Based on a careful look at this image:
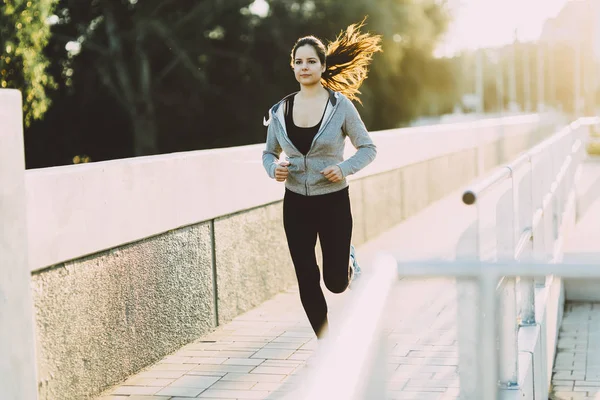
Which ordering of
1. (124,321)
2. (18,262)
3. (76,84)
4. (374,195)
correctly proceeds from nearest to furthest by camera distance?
(18,262)
(124,321)
(374,195)
(76,84)

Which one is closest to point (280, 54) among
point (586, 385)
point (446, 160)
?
point (446, 160)

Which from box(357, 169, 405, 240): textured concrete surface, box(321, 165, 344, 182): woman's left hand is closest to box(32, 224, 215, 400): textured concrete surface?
box(321, 165, 344, 182): woman's left hand

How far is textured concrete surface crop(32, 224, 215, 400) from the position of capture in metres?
4.47

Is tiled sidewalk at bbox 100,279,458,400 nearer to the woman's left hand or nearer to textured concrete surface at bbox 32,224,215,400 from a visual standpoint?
textured concrete surface at bbox 32,224,215,400

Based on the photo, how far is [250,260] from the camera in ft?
23.3

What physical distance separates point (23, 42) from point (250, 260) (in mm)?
18386

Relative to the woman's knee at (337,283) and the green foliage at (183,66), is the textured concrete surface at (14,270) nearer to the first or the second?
the woman's knee at (337,283)

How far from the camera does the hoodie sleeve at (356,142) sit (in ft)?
17.0

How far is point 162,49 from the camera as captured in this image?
36062 mm

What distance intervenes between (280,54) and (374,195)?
83.7 feet

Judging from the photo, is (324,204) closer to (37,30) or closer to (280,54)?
(37,30)

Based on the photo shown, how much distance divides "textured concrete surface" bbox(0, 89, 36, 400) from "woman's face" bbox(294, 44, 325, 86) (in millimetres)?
1689

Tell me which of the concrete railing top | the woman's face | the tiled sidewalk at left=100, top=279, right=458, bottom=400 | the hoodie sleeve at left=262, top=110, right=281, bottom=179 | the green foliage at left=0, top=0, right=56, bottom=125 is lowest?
the tiled sidewalk at left=100, top=279, right=458, bottom=400

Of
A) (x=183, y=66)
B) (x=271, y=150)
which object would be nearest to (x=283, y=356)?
(x=271, y=150)
